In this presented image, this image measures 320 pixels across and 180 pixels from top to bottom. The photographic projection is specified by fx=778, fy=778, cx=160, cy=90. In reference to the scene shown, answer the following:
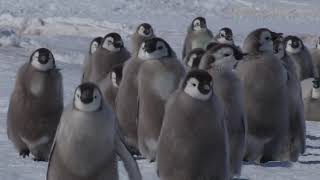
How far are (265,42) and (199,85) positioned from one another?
189cm

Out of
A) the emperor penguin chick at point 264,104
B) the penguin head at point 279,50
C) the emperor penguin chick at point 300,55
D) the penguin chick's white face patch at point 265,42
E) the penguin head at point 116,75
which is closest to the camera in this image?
the emperor penguin chick at point 264,104

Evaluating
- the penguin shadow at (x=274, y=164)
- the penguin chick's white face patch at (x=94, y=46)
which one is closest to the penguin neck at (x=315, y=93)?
the penguin chick's white face patch at (x=94, y=46)

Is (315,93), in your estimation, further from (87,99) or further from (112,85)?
(87,99)

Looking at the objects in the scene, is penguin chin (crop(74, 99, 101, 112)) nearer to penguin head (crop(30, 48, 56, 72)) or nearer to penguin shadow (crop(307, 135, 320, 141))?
penguin head (crop(30, 48, 56, 72))

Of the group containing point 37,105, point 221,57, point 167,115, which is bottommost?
point 37,105

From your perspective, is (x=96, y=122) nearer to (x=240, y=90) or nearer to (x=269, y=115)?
(x=240, y=90)

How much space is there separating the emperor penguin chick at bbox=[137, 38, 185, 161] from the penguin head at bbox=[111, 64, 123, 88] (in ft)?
2.44

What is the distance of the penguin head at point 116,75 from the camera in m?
6.37

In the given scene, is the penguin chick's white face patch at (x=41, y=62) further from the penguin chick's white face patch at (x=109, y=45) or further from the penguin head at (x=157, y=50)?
the penguin chick's white face patch at (x=109, y=45)

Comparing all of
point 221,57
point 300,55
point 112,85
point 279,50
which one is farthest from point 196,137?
point 300,55

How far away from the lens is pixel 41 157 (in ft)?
18.3

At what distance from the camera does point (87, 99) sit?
4125 mm

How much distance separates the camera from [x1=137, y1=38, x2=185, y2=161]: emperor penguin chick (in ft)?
17.9

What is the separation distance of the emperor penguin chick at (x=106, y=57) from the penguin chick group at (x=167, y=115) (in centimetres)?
65
